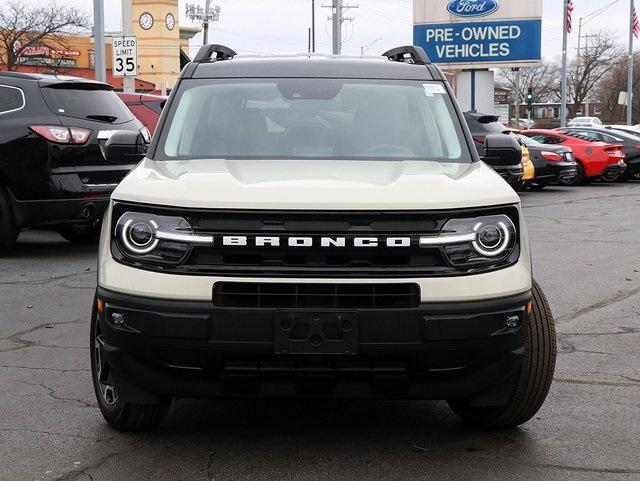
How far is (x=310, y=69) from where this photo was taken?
5430 mm

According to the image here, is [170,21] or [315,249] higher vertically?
[170,21]

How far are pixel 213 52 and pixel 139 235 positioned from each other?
2105 millimetres

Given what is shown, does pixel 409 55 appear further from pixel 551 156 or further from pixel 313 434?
pixel 551 156

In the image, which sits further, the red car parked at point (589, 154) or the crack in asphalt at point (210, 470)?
the red car parked at point (589, 154)

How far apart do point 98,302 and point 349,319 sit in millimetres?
1060

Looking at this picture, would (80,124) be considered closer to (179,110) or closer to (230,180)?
(179,110)

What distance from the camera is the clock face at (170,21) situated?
6266cm

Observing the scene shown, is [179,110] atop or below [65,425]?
atop

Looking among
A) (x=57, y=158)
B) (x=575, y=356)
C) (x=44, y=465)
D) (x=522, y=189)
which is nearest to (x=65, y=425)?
(x=44, y=465)

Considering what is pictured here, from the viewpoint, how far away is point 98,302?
164 inches

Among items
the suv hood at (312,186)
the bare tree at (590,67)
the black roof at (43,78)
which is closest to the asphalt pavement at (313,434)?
the suv hood at (312,186)

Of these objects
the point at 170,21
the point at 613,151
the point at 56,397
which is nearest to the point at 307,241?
the point at 56,397

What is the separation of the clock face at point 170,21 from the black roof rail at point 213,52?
192 feet

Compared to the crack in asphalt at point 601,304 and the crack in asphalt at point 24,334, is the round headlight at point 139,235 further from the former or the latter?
the crack in asphalt at point 601,304
